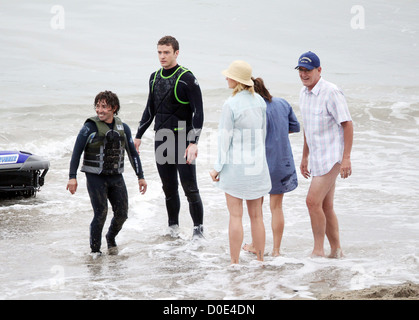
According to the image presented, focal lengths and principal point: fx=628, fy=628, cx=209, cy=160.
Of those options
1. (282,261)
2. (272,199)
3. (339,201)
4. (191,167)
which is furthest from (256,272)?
(339,201)

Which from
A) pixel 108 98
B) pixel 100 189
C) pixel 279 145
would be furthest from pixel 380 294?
pixel 108 98

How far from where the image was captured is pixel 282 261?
18.6 ft

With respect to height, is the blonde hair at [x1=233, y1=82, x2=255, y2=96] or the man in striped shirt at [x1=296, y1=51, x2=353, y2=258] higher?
the blonde hair at [x1=233, y1=82, x2=255, y2=96]

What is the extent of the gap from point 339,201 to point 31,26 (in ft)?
70.1

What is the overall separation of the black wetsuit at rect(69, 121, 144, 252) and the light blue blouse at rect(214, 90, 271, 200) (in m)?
1.11

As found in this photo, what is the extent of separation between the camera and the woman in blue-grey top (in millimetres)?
5625

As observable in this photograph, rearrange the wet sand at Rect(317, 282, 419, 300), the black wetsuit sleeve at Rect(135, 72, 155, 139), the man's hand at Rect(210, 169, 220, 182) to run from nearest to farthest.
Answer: the wet sand at Rect(317, 282, 419, 300), the man's hand at Rect(210, 169, 220, 182), the black wetsuit sleeve at Rect(135, 72, 155, 139)

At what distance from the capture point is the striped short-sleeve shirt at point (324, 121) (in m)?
5.33

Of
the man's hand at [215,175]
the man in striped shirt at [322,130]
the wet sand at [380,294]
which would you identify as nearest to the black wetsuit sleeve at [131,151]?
the man's hand at [215,175]

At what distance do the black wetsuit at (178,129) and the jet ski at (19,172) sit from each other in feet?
7.12

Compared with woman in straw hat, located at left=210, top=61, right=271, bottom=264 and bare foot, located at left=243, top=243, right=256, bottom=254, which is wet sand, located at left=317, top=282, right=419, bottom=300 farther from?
bare foot, located at left=243, top=243, right=256, bottom=254

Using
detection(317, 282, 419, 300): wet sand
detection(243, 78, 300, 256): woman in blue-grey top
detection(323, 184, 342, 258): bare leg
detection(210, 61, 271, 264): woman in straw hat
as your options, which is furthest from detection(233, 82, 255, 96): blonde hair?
detection(317, 282, 419, 300): wet sand

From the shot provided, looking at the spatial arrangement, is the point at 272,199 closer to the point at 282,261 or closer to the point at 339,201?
the point at 282,261
